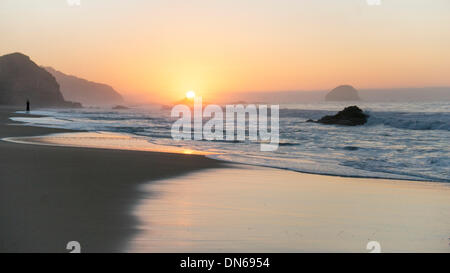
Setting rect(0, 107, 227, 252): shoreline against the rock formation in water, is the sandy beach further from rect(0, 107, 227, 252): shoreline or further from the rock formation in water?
the rock formation in water

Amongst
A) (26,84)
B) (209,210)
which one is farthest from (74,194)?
(26,84)

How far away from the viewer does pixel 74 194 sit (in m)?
6.65

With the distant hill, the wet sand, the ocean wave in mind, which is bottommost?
the wet sand

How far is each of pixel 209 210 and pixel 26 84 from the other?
16836cm

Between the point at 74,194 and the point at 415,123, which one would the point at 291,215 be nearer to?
the point at 74,194

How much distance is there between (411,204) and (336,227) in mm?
2111

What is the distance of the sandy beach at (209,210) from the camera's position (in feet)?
15.0

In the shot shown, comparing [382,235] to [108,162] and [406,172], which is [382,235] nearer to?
[406,172]

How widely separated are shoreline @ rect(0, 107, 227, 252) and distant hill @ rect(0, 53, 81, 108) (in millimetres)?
149951

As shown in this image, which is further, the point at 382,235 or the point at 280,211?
the point at 280,211

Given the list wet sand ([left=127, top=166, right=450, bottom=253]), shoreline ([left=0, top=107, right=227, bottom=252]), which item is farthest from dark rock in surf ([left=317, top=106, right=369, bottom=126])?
wet sand ([left=127, top=166, right=450, bottom=253])

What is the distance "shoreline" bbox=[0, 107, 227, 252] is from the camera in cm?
455
